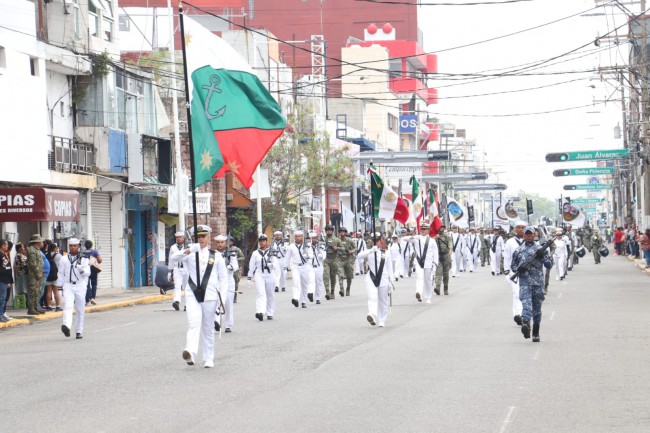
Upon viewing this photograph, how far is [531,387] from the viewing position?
12.5 m

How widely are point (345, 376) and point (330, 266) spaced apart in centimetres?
1750

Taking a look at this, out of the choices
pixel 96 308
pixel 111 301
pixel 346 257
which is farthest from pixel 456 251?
pixel 96 308

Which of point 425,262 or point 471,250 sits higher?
point 425,262

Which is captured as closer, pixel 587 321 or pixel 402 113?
pixel 587 321

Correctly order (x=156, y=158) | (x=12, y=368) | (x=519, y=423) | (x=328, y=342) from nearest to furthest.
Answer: (x=519, y=423), (x=12, y=368), (x=328, y=342), (x=156, y=158)

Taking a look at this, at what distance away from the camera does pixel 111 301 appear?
3288cm

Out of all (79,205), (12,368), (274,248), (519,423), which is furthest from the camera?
(79,205)

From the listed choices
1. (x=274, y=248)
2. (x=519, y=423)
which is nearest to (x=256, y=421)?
(x=519, y=423)

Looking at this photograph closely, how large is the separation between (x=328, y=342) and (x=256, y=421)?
25.4ft

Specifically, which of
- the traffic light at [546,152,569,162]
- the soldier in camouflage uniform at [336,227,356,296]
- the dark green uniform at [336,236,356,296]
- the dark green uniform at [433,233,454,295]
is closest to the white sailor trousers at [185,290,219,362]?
the soldier in camouflage uniform at [336,227,356,296]

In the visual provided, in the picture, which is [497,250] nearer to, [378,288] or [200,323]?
[378,288]

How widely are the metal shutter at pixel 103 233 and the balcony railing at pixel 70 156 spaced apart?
230cm

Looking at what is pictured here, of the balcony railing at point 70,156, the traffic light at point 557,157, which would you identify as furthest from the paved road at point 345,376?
the traffic light at point 557,157

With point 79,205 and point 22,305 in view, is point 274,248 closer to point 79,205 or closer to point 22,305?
point 22,305
